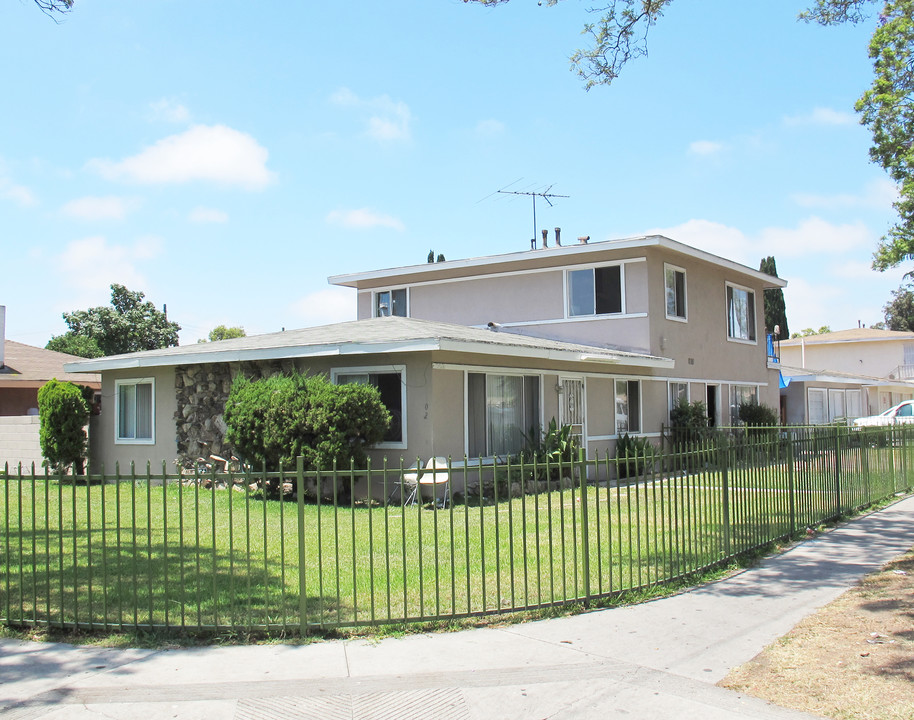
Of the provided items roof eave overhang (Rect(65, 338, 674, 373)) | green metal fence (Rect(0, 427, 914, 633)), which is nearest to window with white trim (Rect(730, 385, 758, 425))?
roof eave overhang (Rect(65, 338, 674, 373))

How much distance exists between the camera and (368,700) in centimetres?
489

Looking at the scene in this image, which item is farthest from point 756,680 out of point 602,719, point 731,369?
point 731,369

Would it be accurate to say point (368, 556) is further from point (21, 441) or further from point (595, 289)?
point (21, 441)

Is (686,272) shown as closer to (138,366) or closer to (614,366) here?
(614,366)

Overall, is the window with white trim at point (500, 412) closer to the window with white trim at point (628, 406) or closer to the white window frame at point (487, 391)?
the white window frame at point (487, 391)

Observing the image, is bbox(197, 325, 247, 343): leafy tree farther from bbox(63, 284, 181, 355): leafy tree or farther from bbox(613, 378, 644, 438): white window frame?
bbox(613, 378, 644, 438): white window frame

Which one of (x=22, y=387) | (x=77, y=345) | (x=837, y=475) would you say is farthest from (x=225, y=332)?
(x=837, y=475)

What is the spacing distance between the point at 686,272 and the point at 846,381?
56.6ft

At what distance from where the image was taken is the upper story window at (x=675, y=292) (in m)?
20.7

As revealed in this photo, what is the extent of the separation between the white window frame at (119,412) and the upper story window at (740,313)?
16197 mm

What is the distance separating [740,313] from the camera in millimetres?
24812

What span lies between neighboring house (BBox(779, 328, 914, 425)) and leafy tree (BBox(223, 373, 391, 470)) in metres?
21.2

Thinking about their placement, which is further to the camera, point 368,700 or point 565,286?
point 565,286

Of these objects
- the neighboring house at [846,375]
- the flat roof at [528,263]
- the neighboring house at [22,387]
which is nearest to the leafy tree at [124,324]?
the neighboring house at [22,387]
